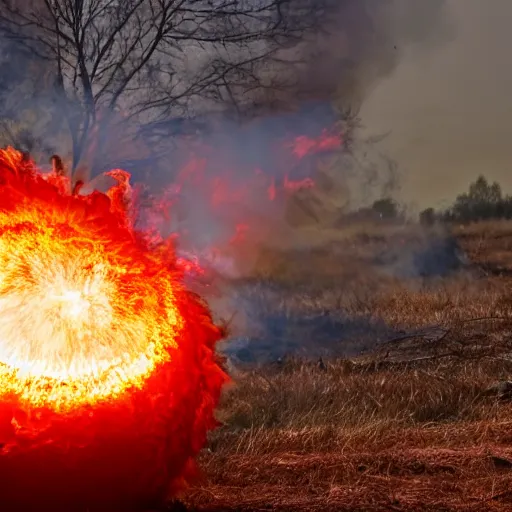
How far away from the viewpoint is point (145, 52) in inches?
384

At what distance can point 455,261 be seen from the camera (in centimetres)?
1041

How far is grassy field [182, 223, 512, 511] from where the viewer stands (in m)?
3.86

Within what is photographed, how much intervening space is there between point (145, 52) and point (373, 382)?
536 cm

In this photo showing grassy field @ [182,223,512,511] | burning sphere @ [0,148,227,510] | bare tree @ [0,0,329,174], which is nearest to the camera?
burning sphere @ [0,148,227,510]

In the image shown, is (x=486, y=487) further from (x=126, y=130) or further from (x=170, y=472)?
(x=126, y=130)

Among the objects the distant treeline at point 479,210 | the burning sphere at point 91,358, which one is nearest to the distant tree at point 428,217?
the distant treeline at point 479,210

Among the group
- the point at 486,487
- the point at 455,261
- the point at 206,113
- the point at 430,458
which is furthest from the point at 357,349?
the point at 486,487

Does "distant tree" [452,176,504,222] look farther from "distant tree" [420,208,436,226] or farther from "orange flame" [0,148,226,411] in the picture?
"orange flame" [0,148,226,411]

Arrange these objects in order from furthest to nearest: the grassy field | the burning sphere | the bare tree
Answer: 1. the bare tree
2. the grassy field
3. the burning sphere

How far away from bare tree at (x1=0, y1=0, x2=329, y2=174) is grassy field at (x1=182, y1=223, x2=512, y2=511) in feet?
8.08

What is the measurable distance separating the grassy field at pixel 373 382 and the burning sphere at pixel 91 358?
588 millimetres

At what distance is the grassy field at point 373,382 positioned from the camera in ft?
12.7

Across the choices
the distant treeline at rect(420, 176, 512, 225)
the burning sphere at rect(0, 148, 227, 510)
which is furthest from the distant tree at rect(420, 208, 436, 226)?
the burning sphere at rect(0, 148, 227, 510)

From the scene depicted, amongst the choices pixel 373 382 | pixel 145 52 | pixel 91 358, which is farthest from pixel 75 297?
pixel 145 52
